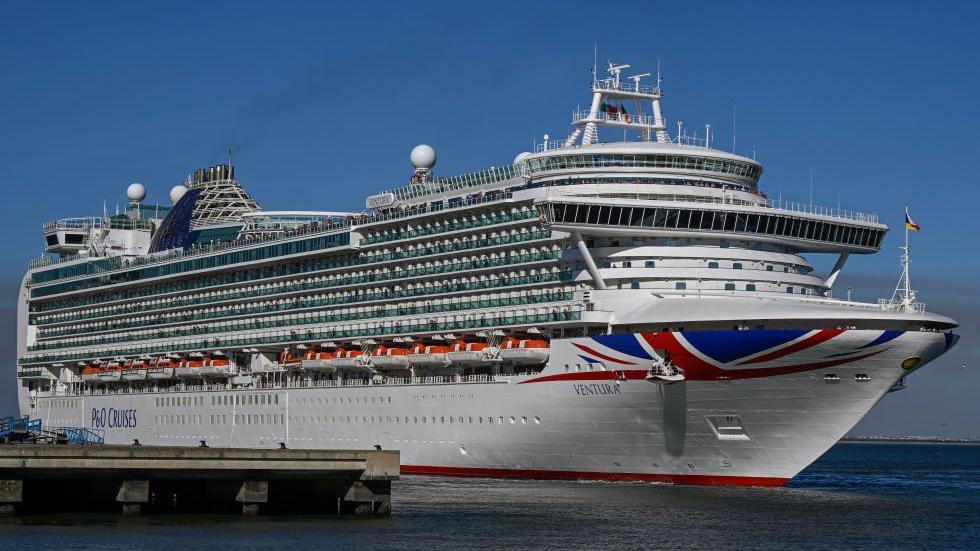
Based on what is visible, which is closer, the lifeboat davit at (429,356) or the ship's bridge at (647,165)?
the ship's bridge at (647,165)

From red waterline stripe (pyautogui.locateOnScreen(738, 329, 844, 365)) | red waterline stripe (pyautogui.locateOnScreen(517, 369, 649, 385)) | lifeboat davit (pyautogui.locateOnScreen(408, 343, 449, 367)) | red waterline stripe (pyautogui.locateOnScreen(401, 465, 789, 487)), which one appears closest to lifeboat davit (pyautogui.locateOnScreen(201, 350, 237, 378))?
lifeboat davit (pyautogui.locateOnScreen(408, 343, 449, 367))

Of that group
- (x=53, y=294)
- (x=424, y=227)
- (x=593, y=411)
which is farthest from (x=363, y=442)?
(x=53, y=294)

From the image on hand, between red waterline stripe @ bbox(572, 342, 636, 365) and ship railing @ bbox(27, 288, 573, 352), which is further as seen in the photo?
ship railing @ bbox(27, 288, 573, 352)

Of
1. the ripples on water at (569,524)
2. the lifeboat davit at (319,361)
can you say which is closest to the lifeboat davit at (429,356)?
the lifeboat davit at (319,361)

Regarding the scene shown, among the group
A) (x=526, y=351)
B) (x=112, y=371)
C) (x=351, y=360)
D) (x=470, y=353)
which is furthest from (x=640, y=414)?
(x=112, y=371)

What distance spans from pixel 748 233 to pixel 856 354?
8345mm

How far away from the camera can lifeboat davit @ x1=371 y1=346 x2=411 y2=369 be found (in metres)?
64.2

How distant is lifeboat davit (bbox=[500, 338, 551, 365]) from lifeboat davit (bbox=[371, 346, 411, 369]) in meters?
6.95

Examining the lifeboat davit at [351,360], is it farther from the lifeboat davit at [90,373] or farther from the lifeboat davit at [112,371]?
the lifeboat davit at [90,373]

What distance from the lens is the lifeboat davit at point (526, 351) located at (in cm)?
5725

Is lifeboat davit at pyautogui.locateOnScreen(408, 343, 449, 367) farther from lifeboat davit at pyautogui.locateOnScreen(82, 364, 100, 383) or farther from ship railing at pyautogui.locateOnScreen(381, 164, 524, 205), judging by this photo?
lifeboat davit at pyautogui.locateOnScreen(82, 364, 100, 383)

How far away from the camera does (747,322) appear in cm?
5103

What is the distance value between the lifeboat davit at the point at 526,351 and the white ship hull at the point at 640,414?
2.67 feet

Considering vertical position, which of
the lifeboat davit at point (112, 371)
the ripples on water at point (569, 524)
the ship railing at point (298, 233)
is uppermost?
the ship railing at point (298, 233)
